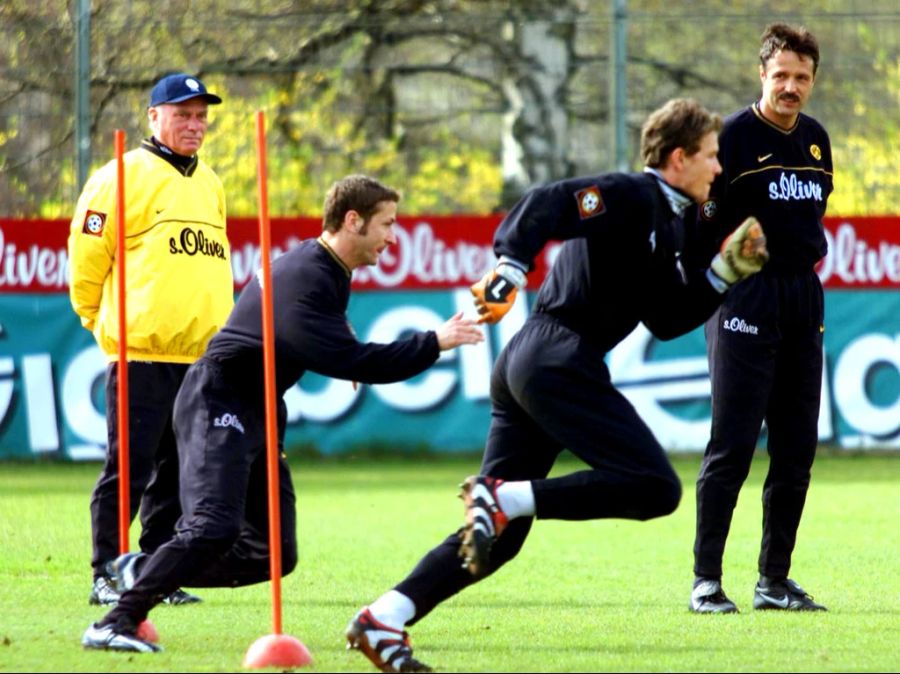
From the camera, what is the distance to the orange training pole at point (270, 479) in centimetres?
645

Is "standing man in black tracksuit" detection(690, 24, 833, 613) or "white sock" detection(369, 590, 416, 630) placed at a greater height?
"standing man in black tracksuit" detection(690, 24, 833, 613)

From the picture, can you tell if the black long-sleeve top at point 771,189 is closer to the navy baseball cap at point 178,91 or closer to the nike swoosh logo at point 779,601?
the nike swoosh logo at point 779,601

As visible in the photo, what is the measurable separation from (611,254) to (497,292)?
1.76 feet

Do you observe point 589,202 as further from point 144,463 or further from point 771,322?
point 144,463

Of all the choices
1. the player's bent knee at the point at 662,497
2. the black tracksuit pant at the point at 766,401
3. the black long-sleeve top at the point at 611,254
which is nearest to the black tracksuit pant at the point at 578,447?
the player's bent knee at the point at 662,497

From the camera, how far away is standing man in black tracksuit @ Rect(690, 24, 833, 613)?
8.30m

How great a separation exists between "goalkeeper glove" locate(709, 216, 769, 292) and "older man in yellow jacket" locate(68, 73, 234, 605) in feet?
9.21

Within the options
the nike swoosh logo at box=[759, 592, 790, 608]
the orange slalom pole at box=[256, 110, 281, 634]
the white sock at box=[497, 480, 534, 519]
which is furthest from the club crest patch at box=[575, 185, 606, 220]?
the nike swoosh logo at box=[759, 592, 790, 608]

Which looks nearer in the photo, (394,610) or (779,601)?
(394,610)

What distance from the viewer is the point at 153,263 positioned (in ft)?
28.5

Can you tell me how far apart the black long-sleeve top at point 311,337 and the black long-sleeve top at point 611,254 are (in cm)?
52

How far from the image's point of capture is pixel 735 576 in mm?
9586

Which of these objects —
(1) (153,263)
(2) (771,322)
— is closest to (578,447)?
(2) (771,322)

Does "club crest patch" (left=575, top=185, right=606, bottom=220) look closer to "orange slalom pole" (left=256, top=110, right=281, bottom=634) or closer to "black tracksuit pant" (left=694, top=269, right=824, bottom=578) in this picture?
"orange slalom pole" (left=256, top=110, right=281, bottom=634)
